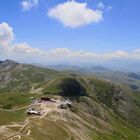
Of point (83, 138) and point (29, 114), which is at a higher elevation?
point (29, 114)

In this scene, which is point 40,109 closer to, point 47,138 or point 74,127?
point 74,127

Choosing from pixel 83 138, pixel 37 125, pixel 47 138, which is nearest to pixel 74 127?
pixel 83 138

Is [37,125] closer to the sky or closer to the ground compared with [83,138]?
closer to the sky

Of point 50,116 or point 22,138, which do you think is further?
point 50,116

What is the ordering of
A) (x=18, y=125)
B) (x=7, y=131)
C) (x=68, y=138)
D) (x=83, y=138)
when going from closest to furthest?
1. (x=7, y=131)
2. (x=18, y=125)
3. (x=68, y=138)
4. (x=83, y=138)

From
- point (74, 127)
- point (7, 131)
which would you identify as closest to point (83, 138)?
point (74, 127)

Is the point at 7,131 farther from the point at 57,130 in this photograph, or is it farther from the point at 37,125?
the point at 57,130

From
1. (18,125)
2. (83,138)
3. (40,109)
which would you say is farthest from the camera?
(40,109)

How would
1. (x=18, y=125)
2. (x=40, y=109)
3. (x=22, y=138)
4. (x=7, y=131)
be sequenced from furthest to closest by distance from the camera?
(x=40, y=109)
(x=18, y=125)
(x=7, y=131)
(x=22, y=138)

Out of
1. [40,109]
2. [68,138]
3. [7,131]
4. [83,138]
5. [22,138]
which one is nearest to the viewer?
[22,138]
